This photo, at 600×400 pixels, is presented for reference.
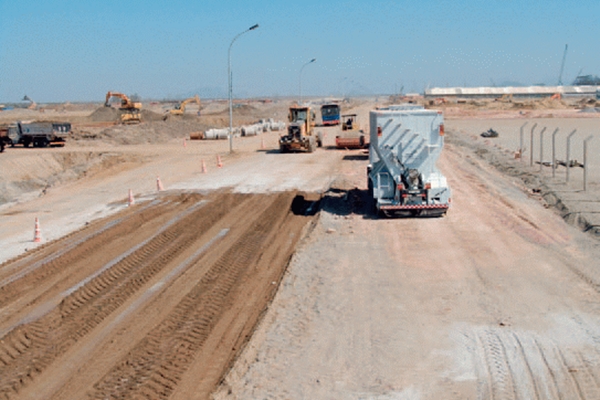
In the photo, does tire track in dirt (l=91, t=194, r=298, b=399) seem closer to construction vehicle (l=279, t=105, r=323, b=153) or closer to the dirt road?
the dirt road

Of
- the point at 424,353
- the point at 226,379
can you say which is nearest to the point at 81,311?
the point at 226,379

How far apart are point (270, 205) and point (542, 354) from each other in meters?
12.6

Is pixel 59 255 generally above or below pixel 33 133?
below

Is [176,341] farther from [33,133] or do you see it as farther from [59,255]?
[33,133]

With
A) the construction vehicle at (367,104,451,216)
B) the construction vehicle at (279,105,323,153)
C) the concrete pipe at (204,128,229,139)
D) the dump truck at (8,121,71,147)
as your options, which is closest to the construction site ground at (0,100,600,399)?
the construction vehicle at (367,104,451,216)

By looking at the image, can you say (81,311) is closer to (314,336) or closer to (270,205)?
(314,336)

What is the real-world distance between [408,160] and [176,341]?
9612 mm

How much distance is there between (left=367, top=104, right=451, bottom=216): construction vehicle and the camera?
16828mm

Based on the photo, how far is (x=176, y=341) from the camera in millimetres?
9250

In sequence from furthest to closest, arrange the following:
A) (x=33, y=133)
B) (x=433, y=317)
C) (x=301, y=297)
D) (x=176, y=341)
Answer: (x=33, y=133)
(x=301, y=297)
(x=433, y=317)
(x=176, y=341)

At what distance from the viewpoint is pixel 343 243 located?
14.7 m

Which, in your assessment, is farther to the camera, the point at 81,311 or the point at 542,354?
the point at 81,311

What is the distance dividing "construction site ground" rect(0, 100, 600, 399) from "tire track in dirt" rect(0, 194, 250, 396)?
4cm

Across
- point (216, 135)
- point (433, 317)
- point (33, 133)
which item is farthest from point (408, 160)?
point (216, 135)
